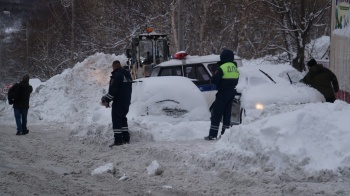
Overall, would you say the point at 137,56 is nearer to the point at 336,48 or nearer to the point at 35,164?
the point at 336,48

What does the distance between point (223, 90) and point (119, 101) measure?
6.94ft

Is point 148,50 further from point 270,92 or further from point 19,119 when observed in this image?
point 270,92

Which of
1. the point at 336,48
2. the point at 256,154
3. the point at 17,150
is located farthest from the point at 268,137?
the point at 336,48

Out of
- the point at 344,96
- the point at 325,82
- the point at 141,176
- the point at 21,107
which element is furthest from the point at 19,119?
the point at 344,96

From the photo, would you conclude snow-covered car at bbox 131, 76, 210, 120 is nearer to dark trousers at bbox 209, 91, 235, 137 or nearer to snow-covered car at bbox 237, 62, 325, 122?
snow-covered car at bbox 237, 62, 325, 122

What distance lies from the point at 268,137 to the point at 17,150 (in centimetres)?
567

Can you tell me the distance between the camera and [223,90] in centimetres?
1172

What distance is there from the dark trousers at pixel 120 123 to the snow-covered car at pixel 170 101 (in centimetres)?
138

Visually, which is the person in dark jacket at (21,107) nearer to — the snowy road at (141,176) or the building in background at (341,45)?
the snowy road at (141,176)

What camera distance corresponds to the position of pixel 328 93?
13.9 meters

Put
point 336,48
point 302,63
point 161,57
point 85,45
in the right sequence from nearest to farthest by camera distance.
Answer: point 336,48 → point 302,63 → point 161,57 → point 85,45

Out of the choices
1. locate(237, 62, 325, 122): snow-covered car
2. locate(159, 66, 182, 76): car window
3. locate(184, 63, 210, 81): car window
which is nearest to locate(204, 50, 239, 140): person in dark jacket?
locate(237, 62, 325, 122): snow-covered car

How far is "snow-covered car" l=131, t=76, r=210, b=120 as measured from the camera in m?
13.5

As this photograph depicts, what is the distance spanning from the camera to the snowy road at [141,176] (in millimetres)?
7605
